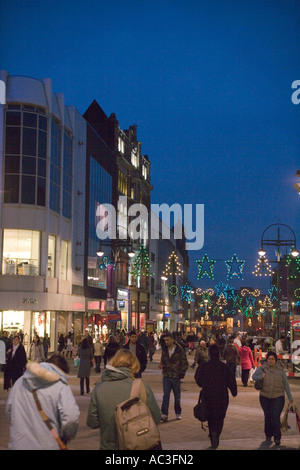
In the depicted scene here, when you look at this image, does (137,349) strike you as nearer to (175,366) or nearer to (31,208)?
(175,366)

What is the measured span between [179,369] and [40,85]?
3484cm

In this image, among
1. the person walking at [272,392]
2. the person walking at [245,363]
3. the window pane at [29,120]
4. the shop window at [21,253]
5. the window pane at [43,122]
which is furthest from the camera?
the window pane at [43,122]

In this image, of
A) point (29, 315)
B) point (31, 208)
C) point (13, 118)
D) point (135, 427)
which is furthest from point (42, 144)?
point (135, 427)

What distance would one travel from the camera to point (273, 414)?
1095 cm

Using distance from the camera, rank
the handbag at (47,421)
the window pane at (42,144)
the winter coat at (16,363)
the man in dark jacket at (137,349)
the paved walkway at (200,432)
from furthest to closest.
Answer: the window pane at (42,144) → the man in dark jacket at (137,349) → the winter coat at (16,363) → the paved walkway at (200,432) → the handbag at (47,421)

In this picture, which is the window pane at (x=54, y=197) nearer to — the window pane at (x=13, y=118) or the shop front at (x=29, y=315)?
the window pane at (x=13, y=118)

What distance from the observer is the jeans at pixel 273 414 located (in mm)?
10844

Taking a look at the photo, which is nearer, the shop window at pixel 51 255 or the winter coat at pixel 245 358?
the winter coat at pixel 245 358

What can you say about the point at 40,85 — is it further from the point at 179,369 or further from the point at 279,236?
the point at 179,369

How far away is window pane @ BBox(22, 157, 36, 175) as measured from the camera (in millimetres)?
43375

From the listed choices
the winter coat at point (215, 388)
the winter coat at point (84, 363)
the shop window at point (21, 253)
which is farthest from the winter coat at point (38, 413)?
the shop window at point (21, 253)

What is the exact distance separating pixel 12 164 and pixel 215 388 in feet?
116

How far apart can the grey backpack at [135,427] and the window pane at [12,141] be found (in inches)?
1527

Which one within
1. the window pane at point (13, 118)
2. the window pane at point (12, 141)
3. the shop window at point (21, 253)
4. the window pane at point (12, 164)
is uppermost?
the window pane at point (13, 118)
